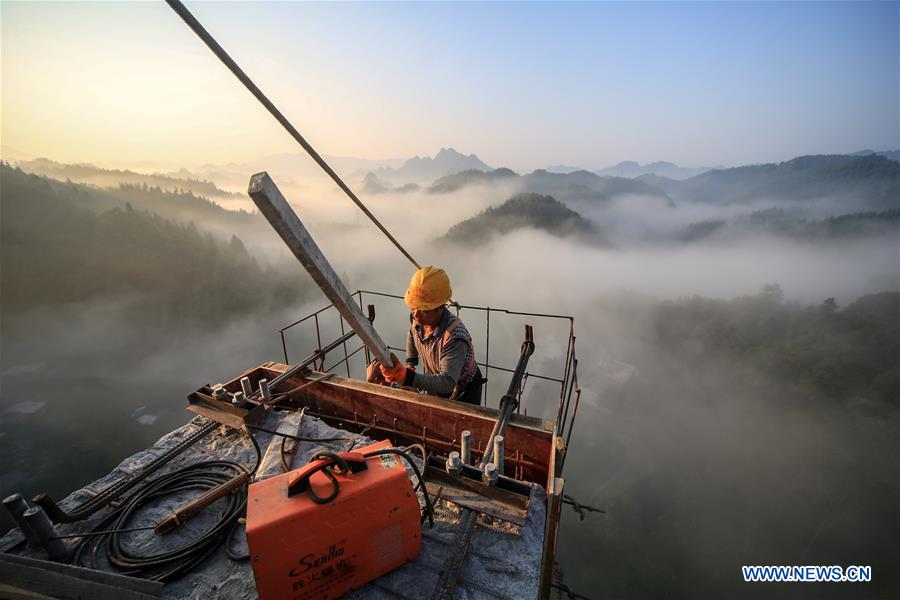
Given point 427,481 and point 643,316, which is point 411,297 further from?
point 643,316

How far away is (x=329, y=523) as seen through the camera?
103 inches

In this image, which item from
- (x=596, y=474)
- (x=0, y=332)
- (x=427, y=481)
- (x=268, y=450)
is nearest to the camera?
(x=427, y=481)

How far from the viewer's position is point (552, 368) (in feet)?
432

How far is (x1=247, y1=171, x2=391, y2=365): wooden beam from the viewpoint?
2842 mm

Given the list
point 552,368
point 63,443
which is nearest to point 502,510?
point 63,443

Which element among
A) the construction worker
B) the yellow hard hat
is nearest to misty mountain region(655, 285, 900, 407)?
the construction worker

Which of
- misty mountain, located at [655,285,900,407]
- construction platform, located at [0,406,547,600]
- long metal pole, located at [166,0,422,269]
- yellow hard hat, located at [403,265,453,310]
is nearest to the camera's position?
long metal pole, located at [166,0,422,269]

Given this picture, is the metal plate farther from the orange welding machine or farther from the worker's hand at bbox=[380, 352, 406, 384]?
the worker's hand at bbox=[380, 352, 406, 384]

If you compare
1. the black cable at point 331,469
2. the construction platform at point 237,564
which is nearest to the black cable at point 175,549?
the construction platform at point 237,564

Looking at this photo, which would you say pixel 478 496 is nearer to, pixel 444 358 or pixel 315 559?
pixel 315 559

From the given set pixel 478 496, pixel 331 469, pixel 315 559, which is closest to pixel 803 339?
pixel 478 496

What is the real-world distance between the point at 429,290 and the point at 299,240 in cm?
226

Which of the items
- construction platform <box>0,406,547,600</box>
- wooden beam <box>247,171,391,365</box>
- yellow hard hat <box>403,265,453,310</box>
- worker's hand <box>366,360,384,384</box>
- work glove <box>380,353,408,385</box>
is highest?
wooden beam <box>247,171,391,365</box>

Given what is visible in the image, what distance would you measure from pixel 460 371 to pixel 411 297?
1.29m
